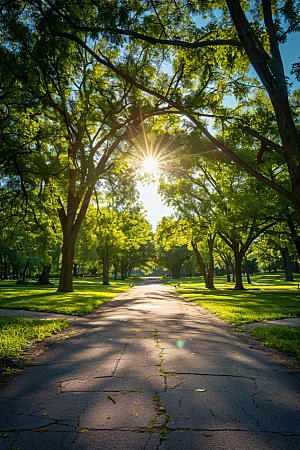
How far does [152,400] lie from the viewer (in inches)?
120

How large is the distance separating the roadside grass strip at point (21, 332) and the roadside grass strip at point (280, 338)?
5128 mm

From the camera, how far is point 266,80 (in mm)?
6078

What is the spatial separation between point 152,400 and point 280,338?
4.56m

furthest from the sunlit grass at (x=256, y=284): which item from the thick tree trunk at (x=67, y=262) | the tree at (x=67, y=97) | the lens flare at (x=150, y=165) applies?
the tree at (x=67, y=97)

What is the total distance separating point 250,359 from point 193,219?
20.1 metres

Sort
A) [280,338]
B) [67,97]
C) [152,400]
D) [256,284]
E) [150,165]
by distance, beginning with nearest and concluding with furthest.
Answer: [152,400] → [280,338] → [67,97] → [150,165] → [256,284]

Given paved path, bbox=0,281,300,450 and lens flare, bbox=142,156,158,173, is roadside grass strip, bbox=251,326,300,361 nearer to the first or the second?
paved path, bbox=0,281,300,450

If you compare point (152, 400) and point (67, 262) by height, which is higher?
point (67, 262)

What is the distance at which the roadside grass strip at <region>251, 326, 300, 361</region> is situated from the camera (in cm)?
564

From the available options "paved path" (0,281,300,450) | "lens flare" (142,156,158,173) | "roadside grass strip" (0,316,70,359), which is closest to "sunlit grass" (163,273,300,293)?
"lens flare" (142,156,158,173)

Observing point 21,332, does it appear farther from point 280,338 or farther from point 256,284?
point 256,284

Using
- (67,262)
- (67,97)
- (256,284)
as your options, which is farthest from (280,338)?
(256,284)

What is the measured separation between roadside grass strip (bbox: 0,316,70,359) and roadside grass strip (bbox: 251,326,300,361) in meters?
5.13

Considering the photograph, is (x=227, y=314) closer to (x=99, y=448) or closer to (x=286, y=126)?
(x=286, y=126)
